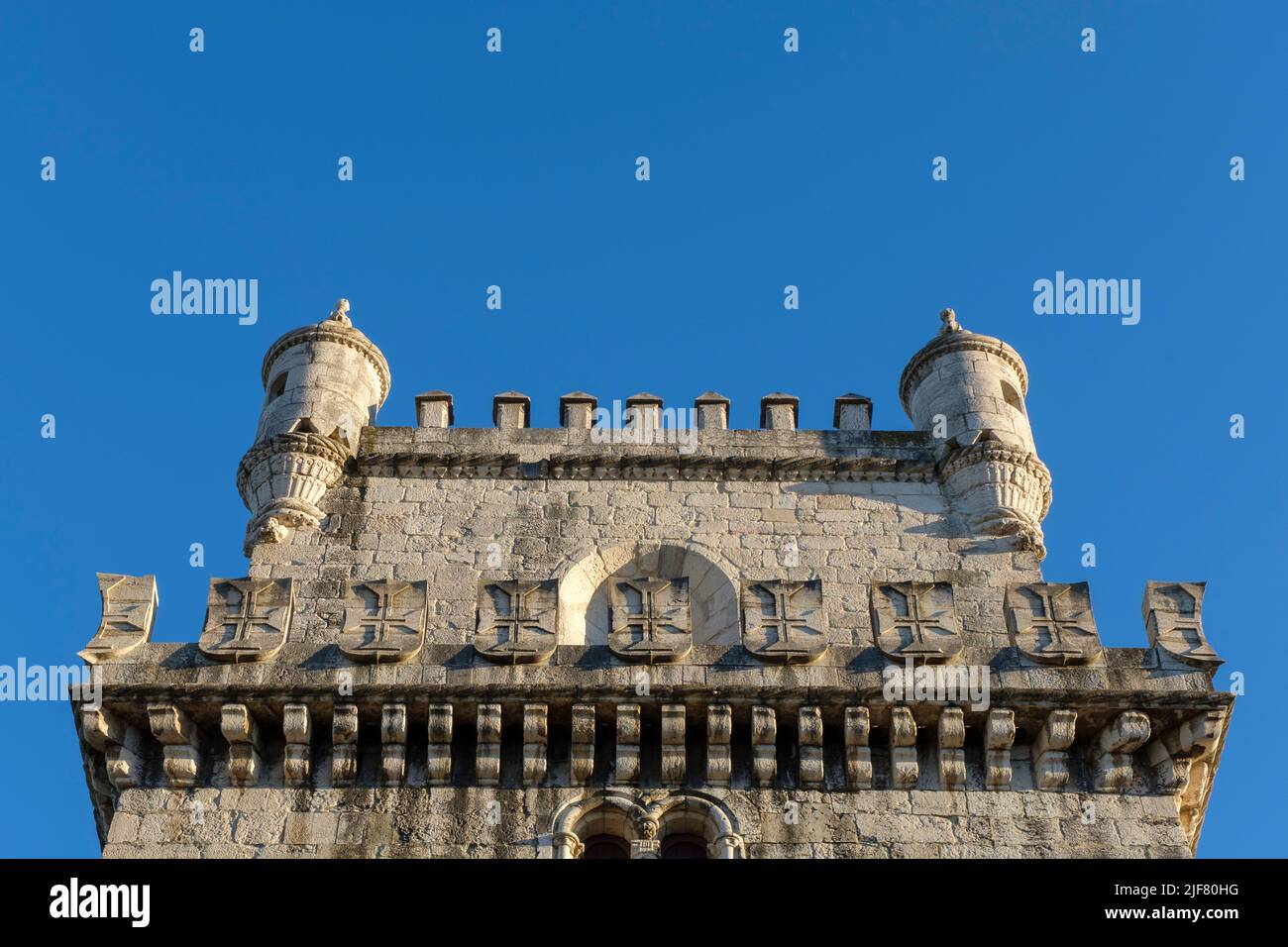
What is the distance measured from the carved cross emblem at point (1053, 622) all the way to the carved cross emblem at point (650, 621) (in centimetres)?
335

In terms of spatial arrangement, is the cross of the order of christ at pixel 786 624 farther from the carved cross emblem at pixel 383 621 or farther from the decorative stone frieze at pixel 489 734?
the carved cross emblem at pixel 383 621

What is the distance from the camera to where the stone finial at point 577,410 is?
955 inches

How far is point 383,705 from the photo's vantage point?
17.6 meters

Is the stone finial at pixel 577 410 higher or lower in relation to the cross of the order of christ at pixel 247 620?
higher

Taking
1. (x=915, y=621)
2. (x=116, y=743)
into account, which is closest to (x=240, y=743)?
(x=116, y=743)

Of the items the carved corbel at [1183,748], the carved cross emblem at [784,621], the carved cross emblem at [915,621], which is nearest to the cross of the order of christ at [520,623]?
the carved cross emblem at [784,621]

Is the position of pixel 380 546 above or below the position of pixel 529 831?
above

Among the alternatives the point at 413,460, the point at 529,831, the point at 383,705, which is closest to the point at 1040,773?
the point at 529,831

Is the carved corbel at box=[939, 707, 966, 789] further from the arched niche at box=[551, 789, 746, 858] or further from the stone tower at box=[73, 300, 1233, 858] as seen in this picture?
the arched niche at box=[551, 789, 746, 858]

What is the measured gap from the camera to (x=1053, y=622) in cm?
1862

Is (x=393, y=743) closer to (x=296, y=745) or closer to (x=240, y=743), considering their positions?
Answer: (x=296, y=745)

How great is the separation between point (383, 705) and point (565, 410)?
7646mm

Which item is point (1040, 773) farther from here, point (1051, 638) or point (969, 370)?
point (969, 370)
